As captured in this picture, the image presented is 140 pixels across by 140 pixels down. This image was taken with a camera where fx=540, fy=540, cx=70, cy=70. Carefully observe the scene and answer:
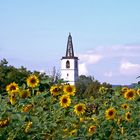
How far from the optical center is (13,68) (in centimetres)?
3691

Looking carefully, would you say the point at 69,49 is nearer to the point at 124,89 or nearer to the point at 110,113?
the point at 124,89

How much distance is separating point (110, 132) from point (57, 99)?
0.50 m

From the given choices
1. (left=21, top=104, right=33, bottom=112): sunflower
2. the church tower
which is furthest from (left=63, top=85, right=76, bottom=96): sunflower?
the church tower

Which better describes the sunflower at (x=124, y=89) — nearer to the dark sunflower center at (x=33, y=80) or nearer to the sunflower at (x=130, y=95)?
the sunflower at (x=130, y=95)

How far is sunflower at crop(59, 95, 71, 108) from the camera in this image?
4149 millimetres

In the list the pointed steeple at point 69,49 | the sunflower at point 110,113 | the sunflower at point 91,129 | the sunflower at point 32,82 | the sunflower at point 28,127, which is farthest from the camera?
the pointed steeple at point 69,49

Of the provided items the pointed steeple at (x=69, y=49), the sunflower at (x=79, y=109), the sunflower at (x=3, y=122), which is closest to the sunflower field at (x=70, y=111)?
the sunflower at (x=79, y=109)

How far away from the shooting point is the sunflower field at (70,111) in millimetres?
3617

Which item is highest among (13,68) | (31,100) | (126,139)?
(13,68)

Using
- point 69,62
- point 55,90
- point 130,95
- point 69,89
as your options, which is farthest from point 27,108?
point 69,62

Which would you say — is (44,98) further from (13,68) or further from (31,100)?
(13,68)

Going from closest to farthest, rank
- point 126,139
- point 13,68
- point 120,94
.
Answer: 1. point 126,139
2. point 120,94
3. point 13,68

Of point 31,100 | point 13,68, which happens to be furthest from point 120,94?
point 13,68

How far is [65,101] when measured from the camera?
4168 mm
